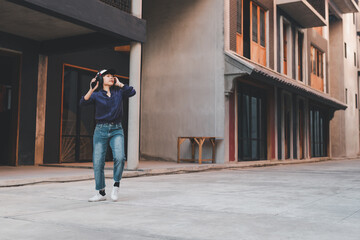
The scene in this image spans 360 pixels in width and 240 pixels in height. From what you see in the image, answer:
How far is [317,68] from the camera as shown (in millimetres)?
25500

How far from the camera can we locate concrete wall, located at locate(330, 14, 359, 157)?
29531 millimetres

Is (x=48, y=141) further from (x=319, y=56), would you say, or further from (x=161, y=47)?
(x=319, y=56)

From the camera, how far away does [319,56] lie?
26047 mm

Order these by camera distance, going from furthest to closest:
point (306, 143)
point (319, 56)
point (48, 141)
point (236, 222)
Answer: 1. point (319, 56)
2. point (306, 143)
3. point (48, 141)
4. point (236, 222)

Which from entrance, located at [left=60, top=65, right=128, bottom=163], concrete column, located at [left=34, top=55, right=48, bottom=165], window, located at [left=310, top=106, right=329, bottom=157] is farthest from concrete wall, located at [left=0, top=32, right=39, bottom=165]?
window, located at [left=310, top=106, right=329, bottom=157]

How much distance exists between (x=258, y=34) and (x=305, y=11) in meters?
3.83

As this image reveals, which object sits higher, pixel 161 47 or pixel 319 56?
pixel 319 56

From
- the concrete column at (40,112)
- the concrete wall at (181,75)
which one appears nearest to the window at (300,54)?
the concrete wall at (181,75)

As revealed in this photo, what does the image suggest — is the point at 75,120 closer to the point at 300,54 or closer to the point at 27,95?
the point at 27,95

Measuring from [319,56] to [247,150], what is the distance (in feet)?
40.3

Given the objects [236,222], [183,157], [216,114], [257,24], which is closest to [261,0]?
[257,24]

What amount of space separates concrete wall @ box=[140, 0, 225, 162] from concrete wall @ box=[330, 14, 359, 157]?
1812cm

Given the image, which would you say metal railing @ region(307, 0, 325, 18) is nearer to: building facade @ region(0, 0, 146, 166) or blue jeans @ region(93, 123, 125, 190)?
building facade @ region(0, 0, 146, 166)

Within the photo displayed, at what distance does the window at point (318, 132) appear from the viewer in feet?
80.7
